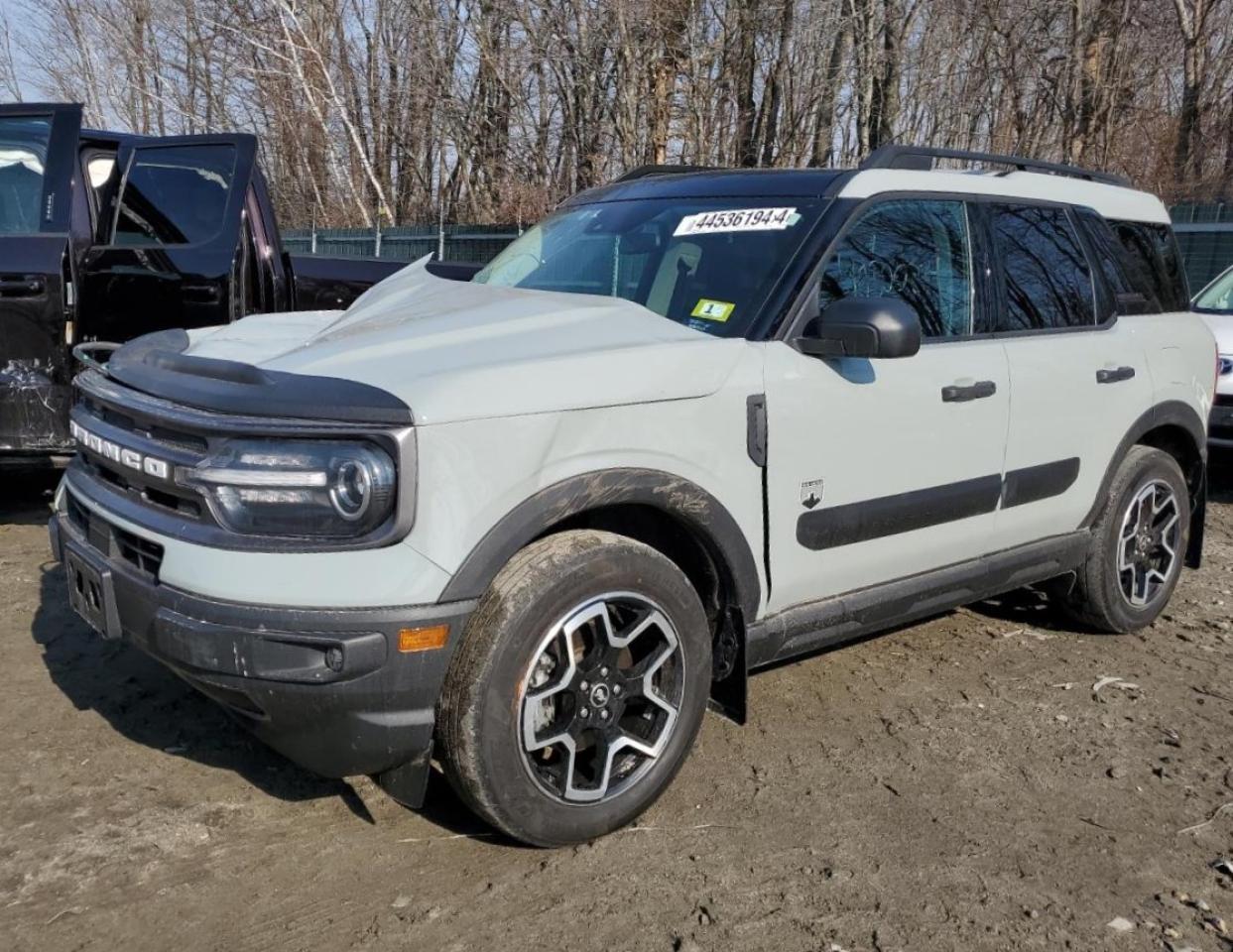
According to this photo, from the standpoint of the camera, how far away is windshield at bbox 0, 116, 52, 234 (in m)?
5.73

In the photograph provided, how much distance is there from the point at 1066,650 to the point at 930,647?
59cm

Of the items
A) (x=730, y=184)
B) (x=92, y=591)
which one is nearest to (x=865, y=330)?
(x=730, y=184)

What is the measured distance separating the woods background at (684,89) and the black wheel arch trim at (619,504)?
16081 mm

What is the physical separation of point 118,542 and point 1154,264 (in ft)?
14.2

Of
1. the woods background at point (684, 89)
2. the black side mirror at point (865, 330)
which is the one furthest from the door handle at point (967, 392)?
the woods background at point (684, 89)

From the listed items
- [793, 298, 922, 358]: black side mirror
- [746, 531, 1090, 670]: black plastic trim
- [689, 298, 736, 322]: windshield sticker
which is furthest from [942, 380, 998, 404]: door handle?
[689, 298, 736, 322]: windshield sticker

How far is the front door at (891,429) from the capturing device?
338cm

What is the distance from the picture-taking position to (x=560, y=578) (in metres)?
2.84

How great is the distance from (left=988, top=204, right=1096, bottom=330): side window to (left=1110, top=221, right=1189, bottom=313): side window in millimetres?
407

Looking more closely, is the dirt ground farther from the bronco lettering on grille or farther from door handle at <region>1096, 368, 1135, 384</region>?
door handle at <region>1096, 368, 1135, 384</region>

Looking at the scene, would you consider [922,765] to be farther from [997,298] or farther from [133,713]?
[133,713]

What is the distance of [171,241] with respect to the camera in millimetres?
6039

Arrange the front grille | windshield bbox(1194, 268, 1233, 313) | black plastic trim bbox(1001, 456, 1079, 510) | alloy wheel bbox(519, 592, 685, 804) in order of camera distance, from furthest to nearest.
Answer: windshield bbox(1194, 268, 1233, 313), black plastic trim bbox(1001, 456, 1079, 510), alloy wheel bbox(519, 592, 685, 804), the front grille

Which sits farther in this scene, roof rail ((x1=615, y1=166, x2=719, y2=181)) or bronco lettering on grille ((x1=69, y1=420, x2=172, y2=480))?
roof rail ((x1=615, y1=166, x2=719, y2=181))
